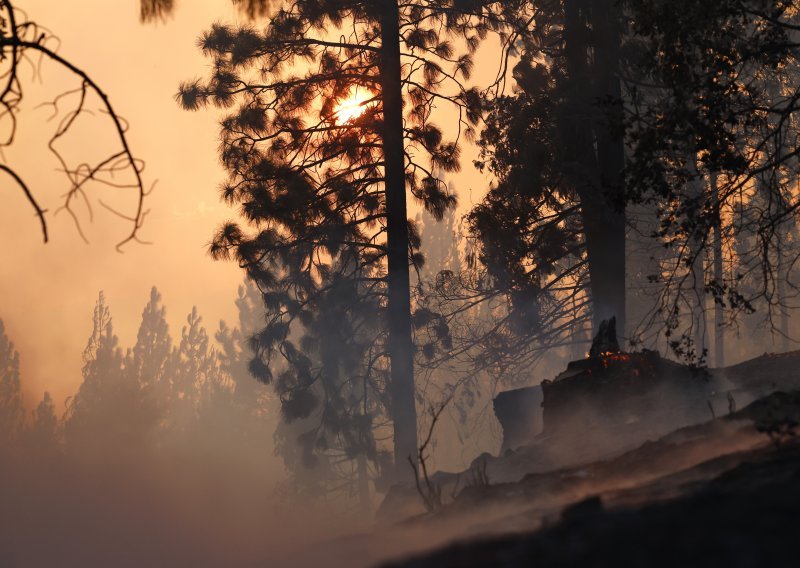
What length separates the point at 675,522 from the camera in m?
3.96

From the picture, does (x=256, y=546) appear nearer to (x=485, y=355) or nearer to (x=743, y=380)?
(x=485, y=355)

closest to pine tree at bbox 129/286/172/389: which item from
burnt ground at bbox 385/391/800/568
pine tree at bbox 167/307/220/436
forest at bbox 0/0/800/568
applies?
pine tree at bbox 167/307/220/436

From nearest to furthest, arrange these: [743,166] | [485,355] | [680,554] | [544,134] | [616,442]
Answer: [680,554], [743,166], [616,442], [544,134], [485,355]

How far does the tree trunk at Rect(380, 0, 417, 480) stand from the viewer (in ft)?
58.3

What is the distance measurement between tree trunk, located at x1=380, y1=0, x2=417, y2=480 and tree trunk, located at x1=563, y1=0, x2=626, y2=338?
3672 millimetres

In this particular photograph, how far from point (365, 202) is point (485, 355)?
195 inches

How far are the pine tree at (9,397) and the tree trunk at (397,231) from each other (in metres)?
52.0

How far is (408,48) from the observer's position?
60.5ft

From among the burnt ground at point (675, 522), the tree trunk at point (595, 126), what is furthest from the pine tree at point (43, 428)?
the burnt ground at point (675, 522)

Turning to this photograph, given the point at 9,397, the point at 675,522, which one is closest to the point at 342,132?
the point at 675,522

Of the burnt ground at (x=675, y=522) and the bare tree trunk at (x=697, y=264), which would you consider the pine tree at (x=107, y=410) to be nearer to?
the bare tree trunk at (x=697, y=264)

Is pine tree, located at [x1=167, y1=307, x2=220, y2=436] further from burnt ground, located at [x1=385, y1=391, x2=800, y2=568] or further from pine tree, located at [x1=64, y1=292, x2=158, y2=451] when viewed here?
burnt ground, located at [x1=385, y1=391, x2=800, y2=568]

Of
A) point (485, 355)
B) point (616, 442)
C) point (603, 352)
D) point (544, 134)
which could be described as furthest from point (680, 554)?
point (485, 355)

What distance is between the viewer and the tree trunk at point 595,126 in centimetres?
1584
